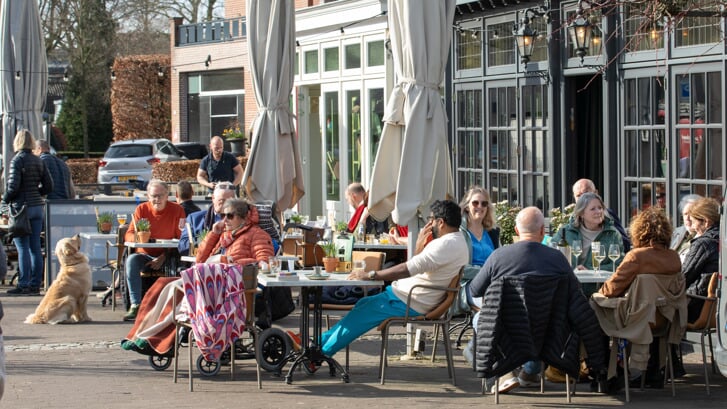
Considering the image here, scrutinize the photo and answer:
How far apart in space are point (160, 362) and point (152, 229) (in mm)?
3377

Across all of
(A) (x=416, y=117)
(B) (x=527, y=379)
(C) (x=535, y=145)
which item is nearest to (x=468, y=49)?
(C) (x=535, y=145)

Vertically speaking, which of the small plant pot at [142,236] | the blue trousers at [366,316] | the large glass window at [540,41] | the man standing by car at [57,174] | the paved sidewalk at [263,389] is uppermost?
the large glass window at [540,41]

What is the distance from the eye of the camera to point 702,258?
9086 mm

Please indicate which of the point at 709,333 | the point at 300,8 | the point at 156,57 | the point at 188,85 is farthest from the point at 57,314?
the point at 156,57

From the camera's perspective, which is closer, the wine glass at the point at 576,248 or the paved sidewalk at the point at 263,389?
the paved sidewalk at the point at 263,389

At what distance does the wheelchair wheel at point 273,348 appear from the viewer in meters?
9.66

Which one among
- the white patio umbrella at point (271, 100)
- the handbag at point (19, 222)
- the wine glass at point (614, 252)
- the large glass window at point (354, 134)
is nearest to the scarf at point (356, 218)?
the white patio umbrella at point (271, 100)

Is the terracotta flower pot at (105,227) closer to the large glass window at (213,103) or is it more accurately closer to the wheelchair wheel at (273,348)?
the wheelchair wheel at (273,348)

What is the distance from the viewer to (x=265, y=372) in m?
9.79

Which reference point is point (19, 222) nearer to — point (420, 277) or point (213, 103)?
point (420, 277)

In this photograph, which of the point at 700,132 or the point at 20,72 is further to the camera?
the point at 20,72

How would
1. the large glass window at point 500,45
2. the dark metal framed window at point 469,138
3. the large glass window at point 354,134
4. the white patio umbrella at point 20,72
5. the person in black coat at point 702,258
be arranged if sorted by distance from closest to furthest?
the person in black coat at point 702,258
the large glass window at point 500,45
the white patio umbrella at point 20,72
the dark metal framed window at point 469,138
the large glass window at point 354,134

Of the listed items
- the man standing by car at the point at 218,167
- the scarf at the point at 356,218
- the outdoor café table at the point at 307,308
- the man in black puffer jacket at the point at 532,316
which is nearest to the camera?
the man in black puffer jacket at the point at 532,316

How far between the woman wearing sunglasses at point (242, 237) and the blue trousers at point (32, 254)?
534cm
